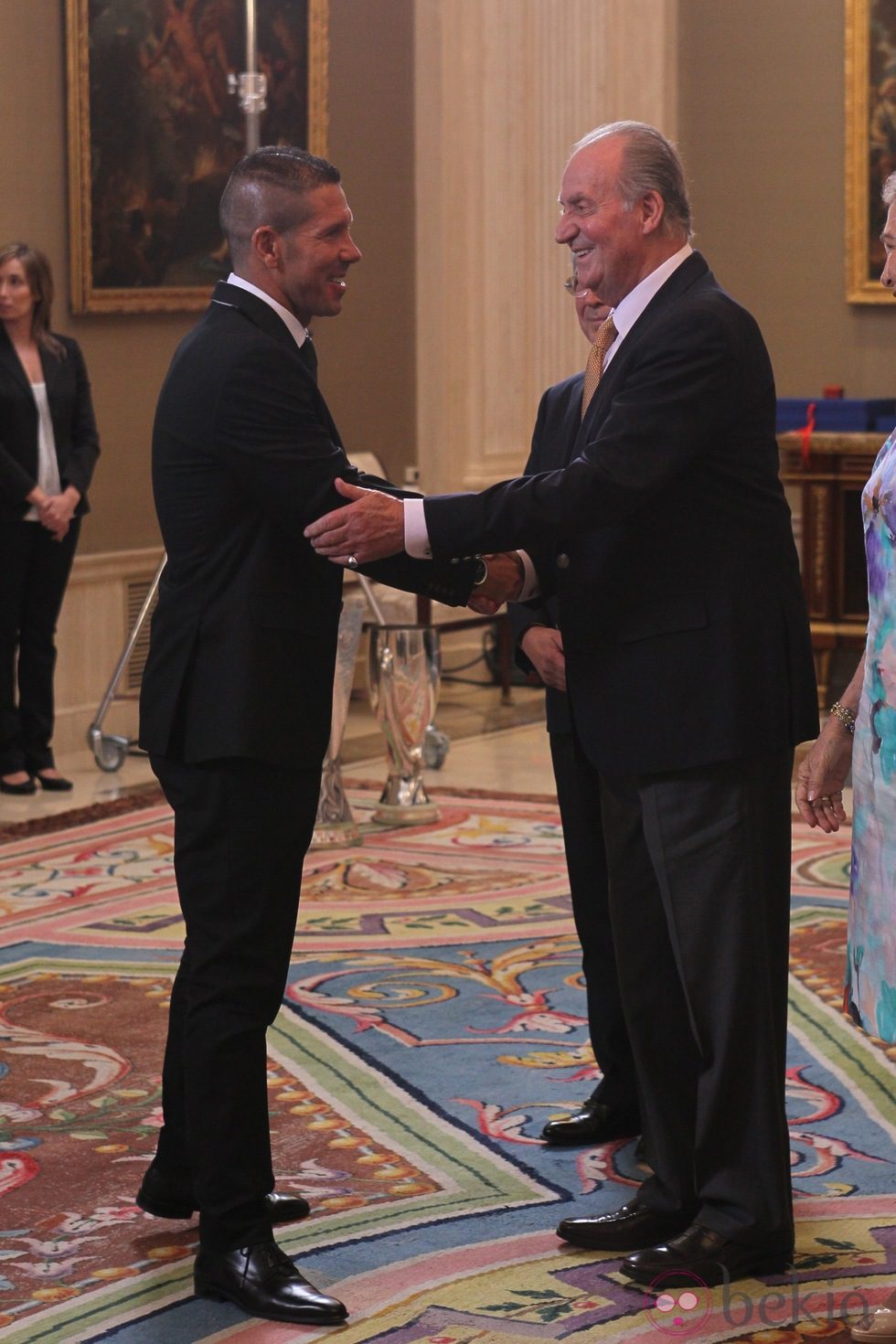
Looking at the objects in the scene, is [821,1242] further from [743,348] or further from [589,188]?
[589,188]

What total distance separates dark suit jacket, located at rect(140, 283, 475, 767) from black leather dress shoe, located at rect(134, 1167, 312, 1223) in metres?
0.81

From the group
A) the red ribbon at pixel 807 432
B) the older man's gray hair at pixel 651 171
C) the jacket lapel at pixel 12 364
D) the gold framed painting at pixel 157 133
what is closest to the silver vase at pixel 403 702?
the jacket lapel at pixel 12 364

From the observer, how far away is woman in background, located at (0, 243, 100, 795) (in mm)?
7387

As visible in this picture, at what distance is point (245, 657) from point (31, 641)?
4.73 m

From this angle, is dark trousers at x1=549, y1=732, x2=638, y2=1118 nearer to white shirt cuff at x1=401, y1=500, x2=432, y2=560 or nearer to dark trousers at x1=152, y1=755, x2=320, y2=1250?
white shirt cuff at x1=401, y1=500, x2=432, y2=560

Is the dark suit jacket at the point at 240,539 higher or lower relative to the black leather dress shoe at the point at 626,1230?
higher

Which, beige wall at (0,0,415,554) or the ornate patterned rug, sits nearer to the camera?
the ornate patterned rug

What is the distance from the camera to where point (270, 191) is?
3.05 metres

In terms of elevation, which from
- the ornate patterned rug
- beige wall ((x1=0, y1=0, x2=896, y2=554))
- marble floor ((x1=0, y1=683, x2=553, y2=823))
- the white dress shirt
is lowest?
the ornate patterned rug

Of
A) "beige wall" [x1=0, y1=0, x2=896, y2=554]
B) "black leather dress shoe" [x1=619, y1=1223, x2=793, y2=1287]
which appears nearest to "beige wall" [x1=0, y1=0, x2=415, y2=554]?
"beige wall" [x1=0, y1=0, x2=896, y2=554]

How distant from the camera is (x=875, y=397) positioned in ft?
32.0

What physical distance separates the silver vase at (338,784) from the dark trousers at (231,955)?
10.8 feet

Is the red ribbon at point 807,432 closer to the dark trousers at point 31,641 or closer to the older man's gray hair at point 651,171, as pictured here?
the dark trousers at point 31,641

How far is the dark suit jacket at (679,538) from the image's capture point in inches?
120
